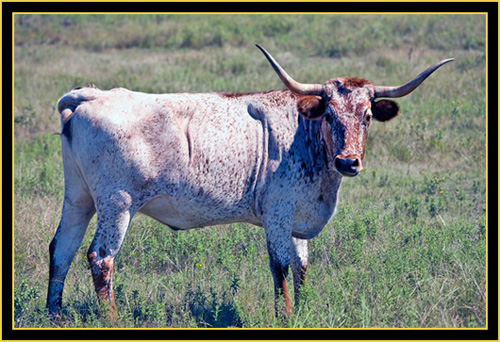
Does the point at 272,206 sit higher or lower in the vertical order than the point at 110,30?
lower

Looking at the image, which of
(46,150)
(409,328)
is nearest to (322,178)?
(409,328)

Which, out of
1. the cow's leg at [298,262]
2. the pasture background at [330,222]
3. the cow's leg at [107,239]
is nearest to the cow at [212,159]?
the cow's leg at [107,239]

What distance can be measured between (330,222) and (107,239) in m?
2.86

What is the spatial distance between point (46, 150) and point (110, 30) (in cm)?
1055

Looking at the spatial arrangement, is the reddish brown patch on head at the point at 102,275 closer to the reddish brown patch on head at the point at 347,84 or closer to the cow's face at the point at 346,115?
the cow's face at the point at 346,115

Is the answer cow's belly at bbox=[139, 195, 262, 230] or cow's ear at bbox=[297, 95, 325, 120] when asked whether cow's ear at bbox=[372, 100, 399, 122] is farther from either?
cow's belly at bbox=[139, 195, 262, 230]

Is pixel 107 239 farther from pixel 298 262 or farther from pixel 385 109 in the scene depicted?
pixel 385 109

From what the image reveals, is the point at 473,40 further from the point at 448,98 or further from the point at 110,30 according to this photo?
the point at 110,30

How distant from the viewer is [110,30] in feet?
64.7

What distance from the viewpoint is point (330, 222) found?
280 inches

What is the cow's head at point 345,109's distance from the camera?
4.92m

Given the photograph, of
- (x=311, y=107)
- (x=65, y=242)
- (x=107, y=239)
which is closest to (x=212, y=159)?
(x=311, y=107)

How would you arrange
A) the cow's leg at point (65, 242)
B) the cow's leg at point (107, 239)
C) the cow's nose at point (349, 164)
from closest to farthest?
the cow's nose at point (349, 164)
the cow's leg at point (107, 239)
the cow's leg at point (65, 242)

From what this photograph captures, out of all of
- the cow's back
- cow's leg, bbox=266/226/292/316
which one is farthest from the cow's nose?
cow's leg, bbox=266/226/292/316
